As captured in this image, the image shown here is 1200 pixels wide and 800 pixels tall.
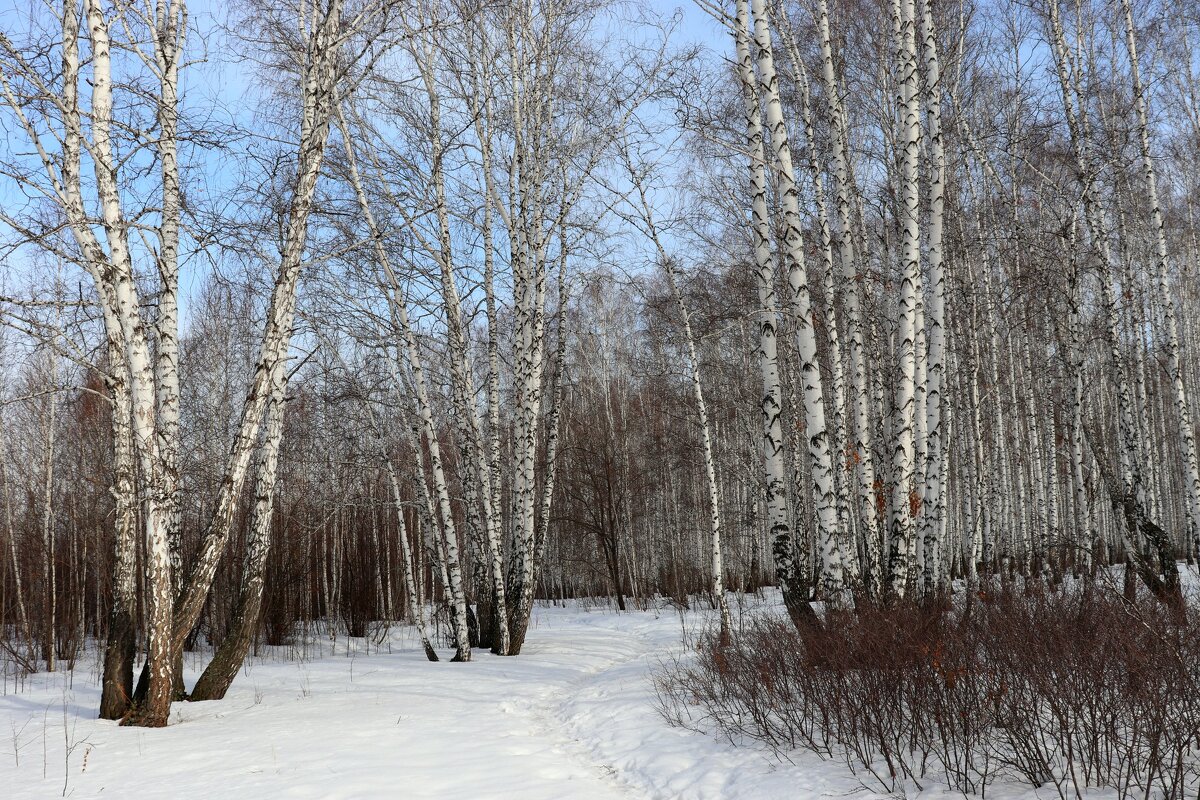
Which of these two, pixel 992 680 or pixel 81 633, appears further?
pixel 81 633

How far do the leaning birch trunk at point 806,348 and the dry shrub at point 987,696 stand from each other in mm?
1030

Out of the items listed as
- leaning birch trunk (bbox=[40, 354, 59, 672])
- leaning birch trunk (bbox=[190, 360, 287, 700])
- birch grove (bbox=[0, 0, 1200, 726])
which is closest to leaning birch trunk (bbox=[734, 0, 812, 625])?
birch grove (bbox=[0, 0, 1200, 726])

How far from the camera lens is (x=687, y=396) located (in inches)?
883

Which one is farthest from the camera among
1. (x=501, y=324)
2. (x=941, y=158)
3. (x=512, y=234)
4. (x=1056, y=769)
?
(x=501, y=324)

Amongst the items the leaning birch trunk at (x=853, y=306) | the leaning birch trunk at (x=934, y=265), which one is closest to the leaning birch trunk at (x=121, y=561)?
the leaning birch trunk at (x=853, y=306)

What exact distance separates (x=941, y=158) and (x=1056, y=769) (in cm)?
650

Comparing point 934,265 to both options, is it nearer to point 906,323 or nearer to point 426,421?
point 906,323

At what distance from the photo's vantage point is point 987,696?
148 inches

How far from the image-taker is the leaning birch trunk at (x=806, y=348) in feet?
22.7

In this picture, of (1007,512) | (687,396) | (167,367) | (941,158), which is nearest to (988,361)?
(1007,512)

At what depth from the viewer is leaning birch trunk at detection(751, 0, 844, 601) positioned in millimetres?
6934

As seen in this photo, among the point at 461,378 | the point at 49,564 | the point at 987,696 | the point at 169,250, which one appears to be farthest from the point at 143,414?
the point at 49,564

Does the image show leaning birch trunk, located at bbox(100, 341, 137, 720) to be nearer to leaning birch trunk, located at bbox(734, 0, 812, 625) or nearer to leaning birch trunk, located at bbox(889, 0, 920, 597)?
leaning birch trunk, located at bbox(734, 0, 812, 625)

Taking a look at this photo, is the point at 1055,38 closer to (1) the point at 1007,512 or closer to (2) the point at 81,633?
(1) the point at 1007,512
